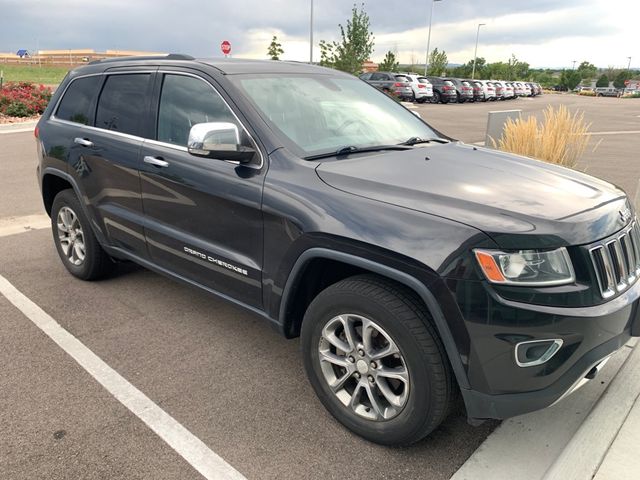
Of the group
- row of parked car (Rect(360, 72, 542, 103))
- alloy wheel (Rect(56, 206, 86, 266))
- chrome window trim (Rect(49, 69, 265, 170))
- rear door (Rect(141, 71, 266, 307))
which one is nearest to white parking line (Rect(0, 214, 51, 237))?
alloy wheel (Rect(56, 206, 86, 266))

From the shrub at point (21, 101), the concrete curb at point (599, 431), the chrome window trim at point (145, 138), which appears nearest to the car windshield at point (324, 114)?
the chrome window trim at point (145, 138)

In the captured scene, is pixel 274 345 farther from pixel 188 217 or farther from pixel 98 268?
pixel 98 268

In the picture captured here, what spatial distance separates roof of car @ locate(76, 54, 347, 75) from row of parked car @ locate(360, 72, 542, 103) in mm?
22283

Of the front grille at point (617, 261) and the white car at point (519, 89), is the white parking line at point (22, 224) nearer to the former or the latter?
the front grille at point (617, 261)

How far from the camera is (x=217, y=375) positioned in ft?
10.6

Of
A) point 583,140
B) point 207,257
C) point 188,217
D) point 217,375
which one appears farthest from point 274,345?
point 583,140

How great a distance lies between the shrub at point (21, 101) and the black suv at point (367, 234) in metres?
15.1

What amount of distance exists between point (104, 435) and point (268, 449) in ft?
2.73

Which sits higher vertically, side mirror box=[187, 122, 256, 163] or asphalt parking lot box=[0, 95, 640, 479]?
side mirror box=[187, 122, 256, 163]

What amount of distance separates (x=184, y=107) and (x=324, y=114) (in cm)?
90

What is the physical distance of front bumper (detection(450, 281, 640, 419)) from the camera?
2084 millimetres

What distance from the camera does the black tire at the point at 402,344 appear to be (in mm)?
2268

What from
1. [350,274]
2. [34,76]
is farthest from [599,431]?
[34,76]

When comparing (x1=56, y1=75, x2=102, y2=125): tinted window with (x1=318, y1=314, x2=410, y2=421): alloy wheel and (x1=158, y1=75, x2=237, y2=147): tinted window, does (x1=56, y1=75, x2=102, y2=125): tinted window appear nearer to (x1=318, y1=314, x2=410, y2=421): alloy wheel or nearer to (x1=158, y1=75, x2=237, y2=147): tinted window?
(x1=158, y1=75, x2=237, y2=147): tinted window
